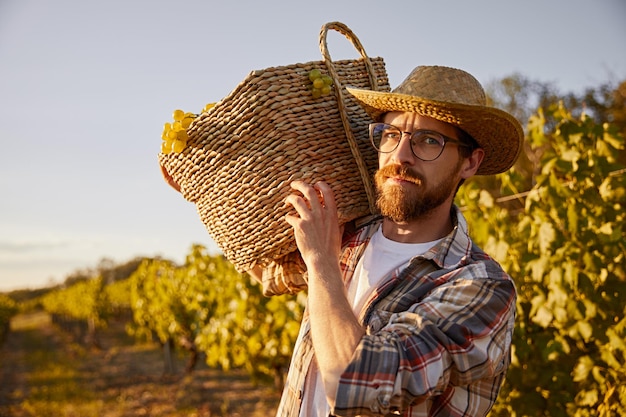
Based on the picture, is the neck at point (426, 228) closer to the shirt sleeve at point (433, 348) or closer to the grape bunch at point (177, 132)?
the shirt sleeve at point (433, 348)

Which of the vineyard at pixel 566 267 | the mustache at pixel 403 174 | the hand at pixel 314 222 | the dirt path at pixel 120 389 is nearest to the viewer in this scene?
the hand at pixel 314 222

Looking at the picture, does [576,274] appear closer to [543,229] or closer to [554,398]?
[543,229]

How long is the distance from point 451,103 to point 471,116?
12 centimetres

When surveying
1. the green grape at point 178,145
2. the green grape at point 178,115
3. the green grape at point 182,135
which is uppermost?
the green grape at point 178,115

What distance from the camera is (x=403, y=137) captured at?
1.76 metres

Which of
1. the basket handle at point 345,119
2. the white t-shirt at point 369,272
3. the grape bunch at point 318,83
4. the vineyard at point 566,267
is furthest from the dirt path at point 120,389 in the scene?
the grape bunch at point 318,83

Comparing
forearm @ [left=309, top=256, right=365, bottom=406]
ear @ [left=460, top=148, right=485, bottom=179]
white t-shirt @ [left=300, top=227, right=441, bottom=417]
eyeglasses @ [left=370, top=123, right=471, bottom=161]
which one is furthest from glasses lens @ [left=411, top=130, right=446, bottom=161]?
forearm @ [left=309, top=256, right=365, bottom=406]

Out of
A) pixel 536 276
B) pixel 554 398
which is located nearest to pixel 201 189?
pixel 536 276

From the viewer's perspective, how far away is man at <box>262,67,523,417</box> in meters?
1.41

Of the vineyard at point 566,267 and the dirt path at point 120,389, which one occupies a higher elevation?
the vineyard at point 566,267

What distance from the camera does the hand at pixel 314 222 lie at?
1.63 meters

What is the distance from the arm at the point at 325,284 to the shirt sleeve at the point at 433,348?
4 centimetres

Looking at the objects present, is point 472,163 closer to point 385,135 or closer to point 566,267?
point 385,135

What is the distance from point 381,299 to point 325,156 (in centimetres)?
48
